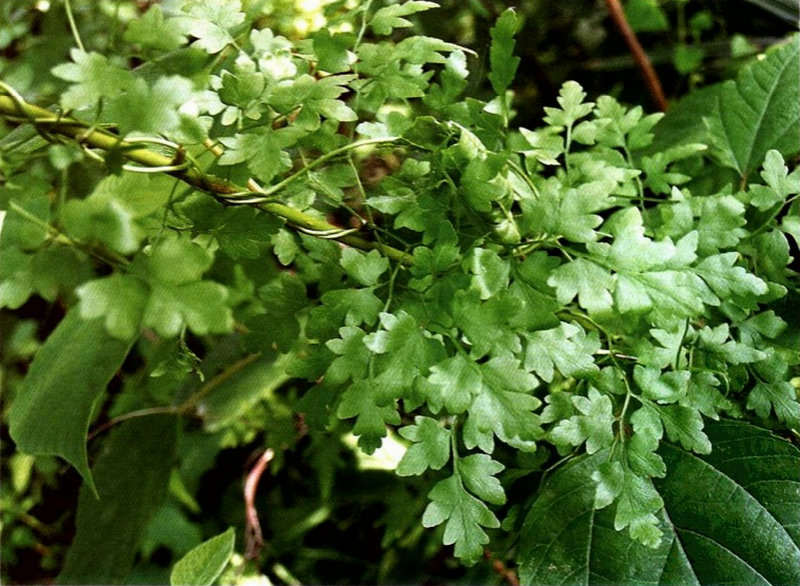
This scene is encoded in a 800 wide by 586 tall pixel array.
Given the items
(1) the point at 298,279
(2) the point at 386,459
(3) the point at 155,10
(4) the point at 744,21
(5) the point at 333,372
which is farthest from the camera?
(4) the point at 744,21

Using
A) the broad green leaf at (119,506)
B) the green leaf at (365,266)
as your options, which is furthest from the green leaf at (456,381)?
the broad green leaf at (119,506)

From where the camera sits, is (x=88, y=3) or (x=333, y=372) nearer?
(x=333, y=372)

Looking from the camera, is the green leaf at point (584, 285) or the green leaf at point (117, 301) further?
the green leaf at point (584, 285)

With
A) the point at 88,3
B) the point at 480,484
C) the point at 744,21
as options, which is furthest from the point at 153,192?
the point at 744,21

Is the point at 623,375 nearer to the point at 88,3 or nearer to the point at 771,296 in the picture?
the point at 771,296

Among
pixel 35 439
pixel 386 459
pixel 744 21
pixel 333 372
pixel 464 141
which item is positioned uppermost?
pixel 464 141

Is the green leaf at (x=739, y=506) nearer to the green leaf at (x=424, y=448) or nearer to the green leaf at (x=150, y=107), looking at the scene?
the green leaf at (x=424, y=448)

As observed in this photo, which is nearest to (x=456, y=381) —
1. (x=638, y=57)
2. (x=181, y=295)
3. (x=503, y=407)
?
(x=503, y=407)
